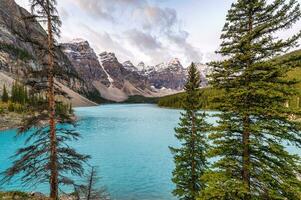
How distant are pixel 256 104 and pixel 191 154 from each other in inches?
426

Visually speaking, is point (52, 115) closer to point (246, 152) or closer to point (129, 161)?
point (246, 152)

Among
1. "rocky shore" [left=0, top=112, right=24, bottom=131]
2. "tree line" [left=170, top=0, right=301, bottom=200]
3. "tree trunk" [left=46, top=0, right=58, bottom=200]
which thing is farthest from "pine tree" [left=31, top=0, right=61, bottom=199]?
"rocky shore" [left=0, top=112, right=24, bottom=131]

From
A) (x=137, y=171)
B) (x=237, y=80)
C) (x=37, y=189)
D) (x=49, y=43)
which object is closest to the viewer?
(x=237, y=80)

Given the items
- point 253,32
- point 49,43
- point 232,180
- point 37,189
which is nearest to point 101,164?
point 37,189

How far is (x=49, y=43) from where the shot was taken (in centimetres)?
1853

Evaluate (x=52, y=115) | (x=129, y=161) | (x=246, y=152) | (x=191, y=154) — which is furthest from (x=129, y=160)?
(x=246, y=152)

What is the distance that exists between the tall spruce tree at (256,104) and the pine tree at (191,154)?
785 centimetres

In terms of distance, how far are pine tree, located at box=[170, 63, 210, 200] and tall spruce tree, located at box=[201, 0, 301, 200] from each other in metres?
7.85

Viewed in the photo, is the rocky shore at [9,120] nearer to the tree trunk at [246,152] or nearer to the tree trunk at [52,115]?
the tree trunk at [52,115]

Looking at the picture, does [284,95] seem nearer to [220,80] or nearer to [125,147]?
[220,80]

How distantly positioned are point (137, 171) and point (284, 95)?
32447 mm

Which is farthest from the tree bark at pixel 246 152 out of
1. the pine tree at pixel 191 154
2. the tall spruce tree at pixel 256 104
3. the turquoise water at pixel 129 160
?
the turquoise water at pixel 129 160

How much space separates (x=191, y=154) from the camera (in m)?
24.5

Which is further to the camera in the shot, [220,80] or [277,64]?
[220,80]
